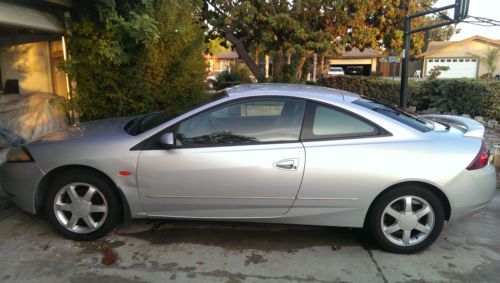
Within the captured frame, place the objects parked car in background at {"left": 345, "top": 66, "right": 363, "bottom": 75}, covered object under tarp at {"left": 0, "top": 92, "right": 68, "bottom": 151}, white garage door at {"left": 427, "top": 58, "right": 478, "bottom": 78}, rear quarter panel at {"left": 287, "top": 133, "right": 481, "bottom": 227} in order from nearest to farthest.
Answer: rear quarter panel at {"left": 287, "top": 133, "right": 481, "bottom": 227}
covered object under tarp at {"left": 0, "top": 92, "right": 68, "bottom": 151}
white garage door at {"left": 427, "top": 58, "right": 478, "bottom": 78}
parked car in background at {"left": 345, "top": 66, "right": 363, "bottom": 75}

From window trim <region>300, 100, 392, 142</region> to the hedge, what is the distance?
8.77 meters

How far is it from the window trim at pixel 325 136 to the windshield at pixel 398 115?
232mm

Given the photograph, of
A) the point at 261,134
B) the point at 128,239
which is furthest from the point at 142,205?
the point at 261,134

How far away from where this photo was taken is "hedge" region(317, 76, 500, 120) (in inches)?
434

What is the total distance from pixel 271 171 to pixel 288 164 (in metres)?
0.16

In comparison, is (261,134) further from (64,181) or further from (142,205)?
(64,181)

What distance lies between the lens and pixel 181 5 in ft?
24.6

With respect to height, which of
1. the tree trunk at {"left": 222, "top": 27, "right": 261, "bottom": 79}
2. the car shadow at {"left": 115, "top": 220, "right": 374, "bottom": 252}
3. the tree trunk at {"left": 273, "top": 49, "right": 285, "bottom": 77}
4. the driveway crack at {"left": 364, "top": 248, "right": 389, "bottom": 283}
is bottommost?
the driveway crack at {"left": 364, "top": 248, "right": 389, "bottom": 283}

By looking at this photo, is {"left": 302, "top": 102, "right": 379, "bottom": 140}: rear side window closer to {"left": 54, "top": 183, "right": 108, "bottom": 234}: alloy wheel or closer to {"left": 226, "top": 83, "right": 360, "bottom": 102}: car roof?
{"left": 226, "top": 83, "right": 360, "bottom": 102}: car roof

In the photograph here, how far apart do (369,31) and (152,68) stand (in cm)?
966

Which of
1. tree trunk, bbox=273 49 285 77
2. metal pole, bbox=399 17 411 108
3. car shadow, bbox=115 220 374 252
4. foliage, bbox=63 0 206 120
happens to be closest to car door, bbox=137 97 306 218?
car shadow, bbox=115 220 374 252

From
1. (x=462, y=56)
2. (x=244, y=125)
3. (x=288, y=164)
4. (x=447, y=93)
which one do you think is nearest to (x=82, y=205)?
(x=244, y=125)

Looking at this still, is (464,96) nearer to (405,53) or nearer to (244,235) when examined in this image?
(405,53)

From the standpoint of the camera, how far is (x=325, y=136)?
381 centimetres
